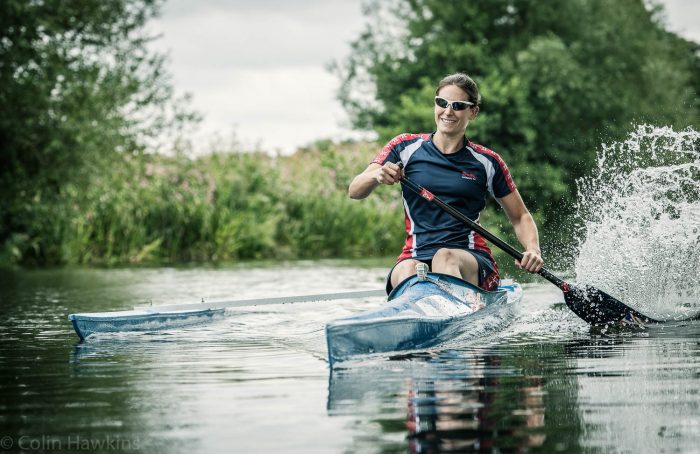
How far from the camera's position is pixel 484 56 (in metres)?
35.9

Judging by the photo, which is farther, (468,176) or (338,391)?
(468,176)

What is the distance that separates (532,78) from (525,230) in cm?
2768

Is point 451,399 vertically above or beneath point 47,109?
beneath

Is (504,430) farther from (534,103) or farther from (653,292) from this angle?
(534,103)

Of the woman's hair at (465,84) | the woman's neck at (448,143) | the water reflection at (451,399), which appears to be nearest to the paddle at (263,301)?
the woman's neck at (448,143)

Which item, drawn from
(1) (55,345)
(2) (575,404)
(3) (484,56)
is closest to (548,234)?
(3) (484,56)

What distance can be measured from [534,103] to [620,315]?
27.8 meters

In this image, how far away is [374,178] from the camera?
271 inches

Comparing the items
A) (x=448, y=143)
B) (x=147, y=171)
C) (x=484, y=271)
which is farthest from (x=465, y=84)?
(x=147, y=171)

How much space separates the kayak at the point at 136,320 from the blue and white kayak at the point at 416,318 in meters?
1.79

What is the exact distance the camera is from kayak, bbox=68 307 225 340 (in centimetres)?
729

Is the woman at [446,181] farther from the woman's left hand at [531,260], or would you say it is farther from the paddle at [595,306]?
the paddle at [595,306]

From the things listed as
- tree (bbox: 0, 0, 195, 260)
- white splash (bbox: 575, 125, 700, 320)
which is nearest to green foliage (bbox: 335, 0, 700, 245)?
tree (bbox: 0, 0, 195, 260)

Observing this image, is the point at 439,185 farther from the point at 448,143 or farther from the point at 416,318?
the point at 416,318
